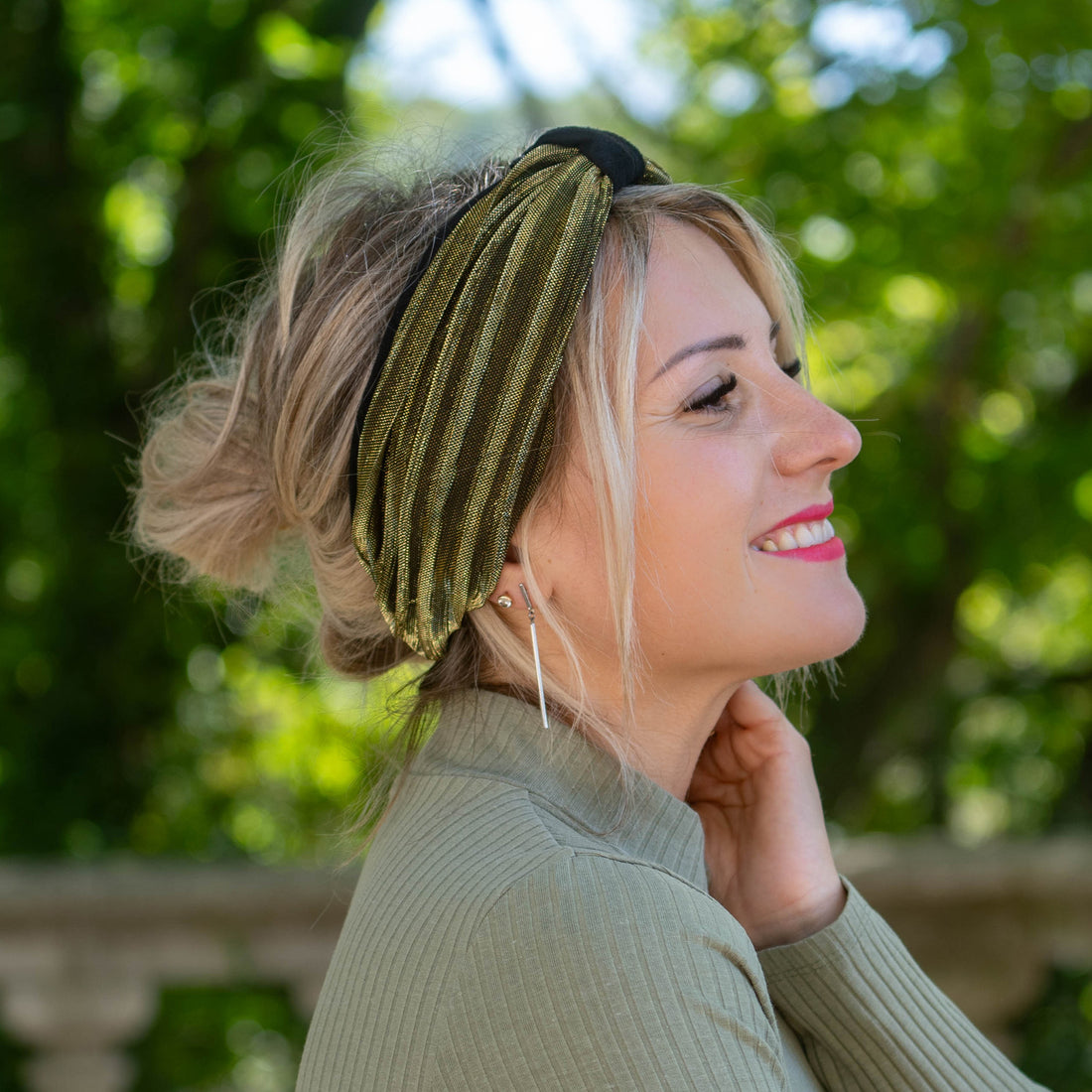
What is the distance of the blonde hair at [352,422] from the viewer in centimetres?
165

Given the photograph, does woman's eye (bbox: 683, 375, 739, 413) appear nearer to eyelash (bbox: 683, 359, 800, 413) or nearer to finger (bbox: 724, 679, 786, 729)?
eyelash (bbox: 683, 359, 800, 413)

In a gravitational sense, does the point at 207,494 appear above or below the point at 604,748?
above

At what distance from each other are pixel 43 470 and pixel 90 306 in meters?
0.68

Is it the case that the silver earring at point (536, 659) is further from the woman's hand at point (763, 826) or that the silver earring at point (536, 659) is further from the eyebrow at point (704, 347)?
the woman's hand at point (763, 826)

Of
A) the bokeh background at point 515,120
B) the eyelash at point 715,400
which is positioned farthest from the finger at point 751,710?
the bokeh background at point 515,120

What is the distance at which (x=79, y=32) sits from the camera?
16.2ft

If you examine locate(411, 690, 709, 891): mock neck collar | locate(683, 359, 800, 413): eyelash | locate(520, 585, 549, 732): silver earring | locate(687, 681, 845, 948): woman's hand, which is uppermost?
locate(683, 359, 800, 413): eyelash

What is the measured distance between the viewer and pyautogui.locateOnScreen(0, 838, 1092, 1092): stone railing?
2.89m

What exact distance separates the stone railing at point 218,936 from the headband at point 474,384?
1.52m

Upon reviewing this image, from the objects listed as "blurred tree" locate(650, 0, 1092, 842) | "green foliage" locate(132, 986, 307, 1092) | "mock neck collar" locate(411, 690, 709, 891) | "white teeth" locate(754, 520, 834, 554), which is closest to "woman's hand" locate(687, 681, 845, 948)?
"mock neck collar" locate(411, 690, 709, 891)

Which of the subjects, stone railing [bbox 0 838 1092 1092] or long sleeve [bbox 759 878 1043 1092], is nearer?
long sleeve [bbox 759 878 1043 1092]

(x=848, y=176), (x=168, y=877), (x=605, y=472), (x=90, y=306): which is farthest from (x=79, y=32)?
(x=605, y=472)

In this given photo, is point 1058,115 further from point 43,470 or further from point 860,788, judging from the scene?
point 43,470

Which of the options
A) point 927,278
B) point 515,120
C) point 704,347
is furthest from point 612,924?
point 927,278
